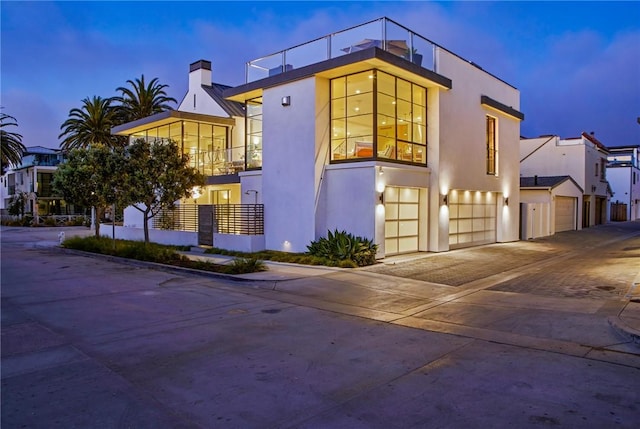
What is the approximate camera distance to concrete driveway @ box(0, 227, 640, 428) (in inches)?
177

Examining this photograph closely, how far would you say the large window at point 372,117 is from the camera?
16.4 metres

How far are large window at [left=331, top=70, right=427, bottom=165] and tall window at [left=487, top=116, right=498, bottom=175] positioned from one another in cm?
706

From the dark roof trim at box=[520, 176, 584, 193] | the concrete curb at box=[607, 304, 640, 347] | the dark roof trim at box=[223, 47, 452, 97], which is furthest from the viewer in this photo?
the dark roof trim at box=[520, 176, 584, 193]

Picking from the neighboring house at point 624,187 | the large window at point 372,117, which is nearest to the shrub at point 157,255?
the large window at point 372,117

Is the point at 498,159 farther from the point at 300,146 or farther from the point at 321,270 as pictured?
the point at 321,270

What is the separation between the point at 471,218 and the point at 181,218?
14383 millimetres

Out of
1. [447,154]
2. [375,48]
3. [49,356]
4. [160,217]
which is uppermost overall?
[375,48]

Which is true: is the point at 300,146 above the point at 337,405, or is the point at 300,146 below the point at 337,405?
above

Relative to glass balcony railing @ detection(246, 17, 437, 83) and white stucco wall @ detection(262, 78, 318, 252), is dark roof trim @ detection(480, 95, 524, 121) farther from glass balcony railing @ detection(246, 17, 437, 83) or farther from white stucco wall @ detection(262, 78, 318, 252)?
white stucco wall @ detection(262, 78, 318, 252)

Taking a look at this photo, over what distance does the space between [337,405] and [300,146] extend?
1356cm

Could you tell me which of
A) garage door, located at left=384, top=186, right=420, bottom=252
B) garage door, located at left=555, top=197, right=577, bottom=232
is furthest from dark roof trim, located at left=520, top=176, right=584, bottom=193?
garage door, located at left=384, top=186, right=420, bottom=252

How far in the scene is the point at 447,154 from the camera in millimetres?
19047

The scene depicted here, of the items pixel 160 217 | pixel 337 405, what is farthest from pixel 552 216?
pixel 337 405

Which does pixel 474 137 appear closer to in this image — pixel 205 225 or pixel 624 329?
pixel 205 225
